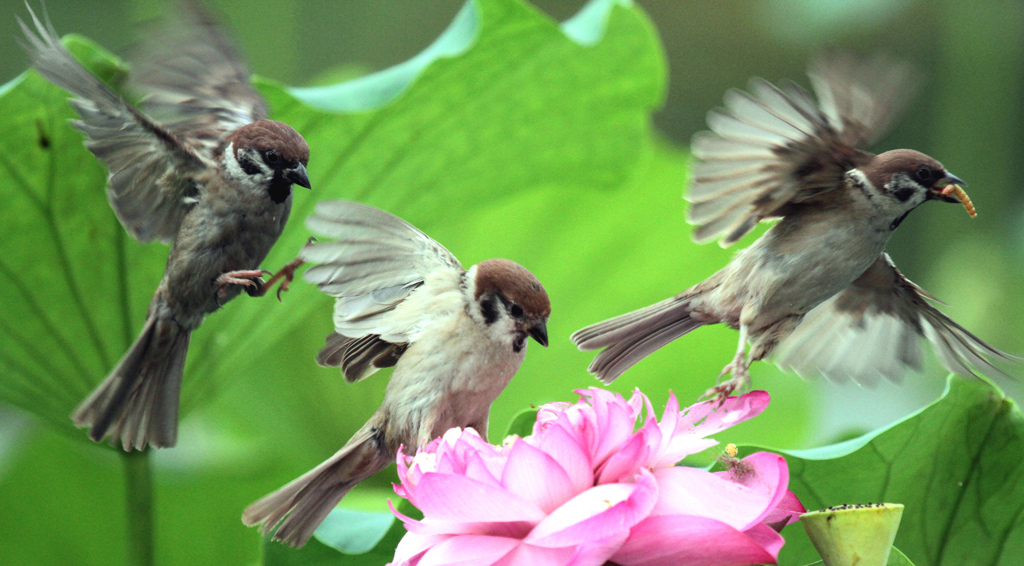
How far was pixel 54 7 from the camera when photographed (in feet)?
5.10

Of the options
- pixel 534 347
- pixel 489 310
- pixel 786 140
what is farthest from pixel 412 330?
pixel 534 347

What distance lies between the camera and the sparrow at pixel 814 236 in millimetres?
286

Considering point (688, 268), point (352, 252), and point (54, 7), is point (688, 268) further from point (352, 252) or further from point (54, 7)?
point (54, 7)

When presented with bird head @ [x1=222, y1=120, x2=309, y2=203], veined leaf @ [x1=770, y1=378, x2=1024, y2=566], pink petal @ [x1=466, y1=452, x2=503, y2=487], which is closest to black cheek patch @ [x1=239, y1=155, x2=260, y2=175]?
bird head @ [x1=222, y1=120, x2=309, y2=203]

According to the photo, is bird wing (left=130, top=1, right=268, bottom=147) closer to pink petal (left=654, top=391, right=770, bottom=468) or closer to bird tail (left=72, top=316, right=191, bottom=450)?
bird tail (left=72, top=316, right=191, bottom=450)

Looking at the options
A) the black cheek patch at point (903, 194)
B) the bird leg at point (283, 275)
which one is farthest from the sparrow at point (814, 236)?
the bird leg at point (283, 275)

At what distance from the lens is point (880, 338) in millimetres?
332

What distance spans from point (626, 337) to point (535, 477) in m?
0.10

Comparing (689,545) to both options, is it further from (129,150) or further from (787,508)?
(129,150)

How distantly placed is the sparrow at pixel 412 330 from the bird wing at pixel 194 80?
3.1 inches

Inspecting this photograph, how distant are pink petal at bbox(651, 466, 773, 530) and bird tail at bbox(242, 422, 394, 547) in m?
0.10

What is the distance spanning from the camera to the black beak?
0.93 ft

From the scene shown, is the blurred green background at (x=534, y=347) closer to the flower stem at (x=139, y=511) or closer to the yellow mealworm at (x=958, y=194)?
the flower stem at (x=139, y=511)

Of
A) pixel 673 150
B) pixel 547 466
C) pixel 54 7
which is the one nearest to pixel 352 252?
pixel 547 466
